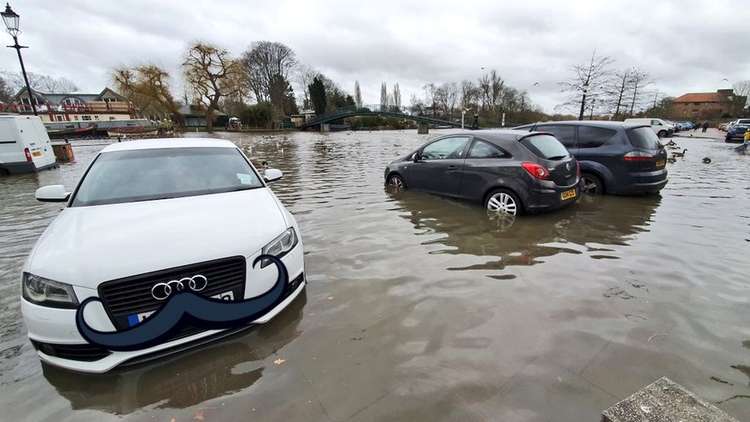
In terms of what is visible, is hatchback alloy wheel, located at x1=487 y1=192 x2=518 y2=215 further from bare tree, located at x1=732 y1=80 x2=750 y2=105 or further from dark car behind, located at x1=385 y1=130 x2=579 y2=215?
bare tree, located at x1=732 y1=80 x2=750 y2=105

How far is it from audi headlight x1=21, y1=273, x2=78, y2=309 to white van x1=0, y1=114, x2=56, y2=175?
12358 mm

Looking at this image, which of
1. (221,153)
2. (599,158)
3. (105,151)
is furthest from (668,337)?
(105,151)

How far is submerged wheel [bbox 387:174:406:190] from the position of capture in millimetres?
7794

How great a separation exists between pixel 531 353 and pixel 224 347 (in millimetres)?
2379

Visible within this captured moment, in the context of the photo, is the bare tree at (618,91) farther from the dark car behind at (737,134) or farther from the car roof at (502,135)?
the car roof at (502,135)

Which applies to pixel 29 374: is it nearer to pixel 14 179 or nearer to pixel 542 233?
pixel 542 233

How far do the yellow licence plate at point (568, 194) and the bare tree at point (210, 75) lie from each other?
1959 inches

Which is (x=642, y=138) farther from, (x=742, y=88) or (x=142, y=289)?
(x=742, y=88)

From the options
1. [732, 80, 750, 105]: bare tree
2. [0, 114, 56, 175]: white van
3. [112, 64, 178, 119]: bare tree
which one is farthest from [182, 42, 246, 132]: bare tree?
[732, 80, 750, 105]: bare tree

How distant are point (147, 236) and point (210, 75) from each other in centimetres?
Result: 5248

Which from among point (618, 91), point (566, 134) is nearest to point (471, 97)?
point (618, 91)

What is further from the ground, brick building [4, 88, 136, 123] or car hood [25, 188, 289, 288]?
brick building [4, 88, 136, 123]

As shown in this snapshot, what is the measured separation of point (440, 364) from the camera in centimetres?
A: 246

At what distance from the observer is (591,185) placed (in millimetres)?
7363
